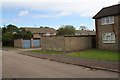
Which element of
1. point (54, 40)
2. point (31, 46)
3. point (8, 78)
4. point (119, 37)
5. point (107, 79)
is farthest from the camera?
point (31, 46)

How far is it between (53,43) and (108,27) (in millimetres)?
8675

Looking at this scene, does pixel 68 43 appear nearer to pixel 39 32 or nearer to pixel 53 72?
pixel 53 72

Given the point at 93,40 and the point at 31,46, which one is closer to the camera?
the point at 93,40

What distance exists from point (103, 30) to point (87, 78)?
15.4 metres

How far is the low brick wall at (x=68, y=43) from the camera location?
69.9 ft

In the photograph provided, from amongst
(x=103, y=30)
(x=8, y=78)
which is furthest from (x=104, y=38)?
(x=8, y=78)

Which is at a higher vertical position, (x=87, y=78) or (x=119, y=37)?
(x=119, y=37)

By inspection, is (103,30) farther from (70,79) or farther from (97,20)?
(70,79)

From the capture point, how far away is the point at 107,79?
713 centimetres

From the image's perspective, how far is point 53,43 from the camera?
23.3 meters

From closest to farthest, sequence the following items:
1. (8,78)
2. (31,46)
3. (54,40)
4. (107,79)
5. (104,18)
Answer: (107,79)
(8,78)
(104,18)
(54,40)
(31,46)

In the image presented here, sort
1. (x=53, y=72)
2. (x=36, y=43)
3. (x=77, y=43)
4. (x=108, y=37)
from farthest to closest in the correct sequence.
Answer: (x=36, y=43) < (x=77, y=43) < (x=108, y=37) < (x=53, y=72)

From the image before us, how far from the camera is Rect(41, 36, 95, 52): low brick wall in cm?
2131

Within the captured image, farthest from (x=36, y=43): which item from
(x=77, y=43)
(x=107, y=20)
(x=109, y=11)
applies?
(x=109, y=11)
